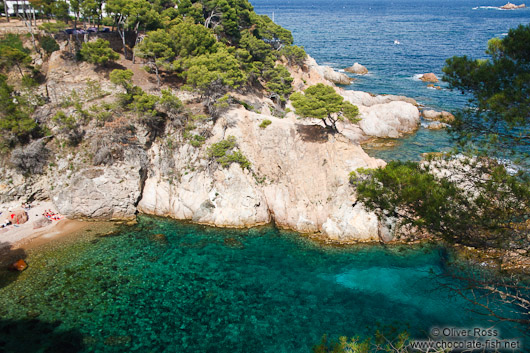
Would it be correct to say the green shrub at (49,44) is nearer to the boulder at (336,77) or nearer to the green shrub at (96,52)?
the green shrub at (96,52)

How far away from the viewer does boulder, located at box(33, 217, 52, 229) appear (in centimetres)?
3378

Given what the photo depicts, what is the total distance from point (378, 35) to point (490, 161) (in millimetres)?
142960

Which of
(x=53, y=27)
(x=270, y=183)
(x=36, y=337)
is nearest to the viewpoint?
(x=36, y=337)

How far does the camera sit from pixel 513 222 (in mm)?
14211

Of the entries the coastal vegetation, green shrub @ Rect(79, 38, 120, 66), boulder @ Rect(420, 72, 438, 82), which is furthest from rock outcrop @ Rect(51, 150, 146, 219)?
boulder @ Rect(420, 72, 438, 82)

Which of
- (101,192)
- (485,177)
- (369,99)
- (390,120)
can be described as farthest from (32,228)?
(369,99)

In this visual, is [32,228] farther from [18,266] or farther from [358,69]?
[358,69]

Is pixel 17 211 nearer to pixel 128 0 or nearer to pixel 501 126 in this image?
pixel 128 0

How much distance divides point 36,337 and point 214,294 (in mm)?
12290

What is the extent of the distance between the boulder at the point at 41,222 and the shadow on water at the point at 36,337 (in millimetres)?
12209

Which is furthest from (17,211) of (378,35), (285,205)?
(378,35)

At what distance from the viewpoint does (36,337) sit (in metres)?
22.5

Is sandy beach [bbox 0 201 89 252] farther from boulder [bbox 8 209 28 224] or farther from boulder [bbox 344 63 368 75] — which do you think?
boulder [bbox 344 63 368 75]

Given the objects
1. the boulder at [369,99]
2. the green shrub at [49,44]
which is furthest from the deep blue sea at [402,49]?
the green shrub at [49,44]
